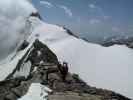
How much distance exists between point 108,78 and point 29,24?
250ft

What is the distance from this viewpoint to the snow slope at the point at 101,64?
113 feet

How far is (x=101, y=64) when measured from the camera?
45219 millimetres

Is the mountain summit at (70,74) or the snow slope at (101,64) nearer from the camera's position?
the mountain summit at (70,74)

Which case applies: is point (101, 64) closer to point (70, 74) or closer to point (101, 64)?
point (101, 64)

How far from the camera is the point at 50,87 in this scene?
20.2 m

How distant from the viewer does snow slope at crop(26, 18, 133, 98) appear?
34.6m

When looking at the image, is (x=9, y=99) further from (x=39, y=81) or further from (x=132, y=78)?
(x=132, y=78)

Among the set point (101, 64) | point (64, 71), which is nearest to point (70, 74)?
point (64, 71)

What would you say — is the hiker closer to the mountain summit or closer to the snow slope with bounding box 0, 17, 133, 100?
the mountain summit

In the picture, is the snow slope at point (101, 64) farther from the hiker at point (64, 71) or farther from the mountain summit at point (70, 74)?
the hiker at point (64, 71)

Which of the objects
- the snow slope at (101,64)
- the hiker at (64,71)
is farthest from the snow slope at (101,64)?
the hiker at (64,71)

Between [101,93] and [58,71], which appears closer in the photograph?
[101,93]

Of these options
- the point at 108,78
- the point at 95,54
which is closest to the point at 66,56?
the point at 95,54

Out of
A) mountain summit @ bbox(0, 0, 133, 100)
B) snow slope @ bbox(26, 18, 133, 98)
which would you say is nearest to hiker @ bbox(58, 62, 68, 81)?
mountain summit @ bbox(0, 0, 133, 100)
